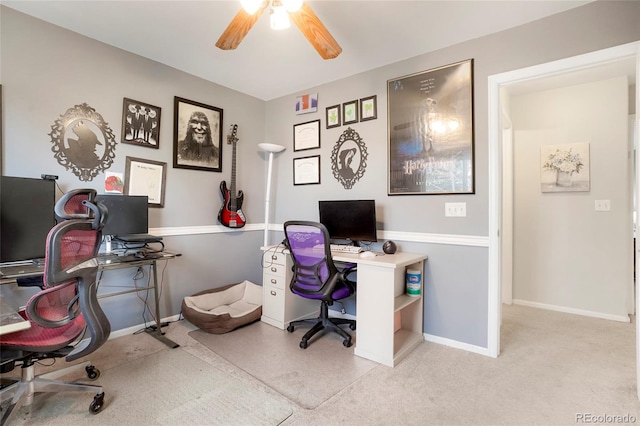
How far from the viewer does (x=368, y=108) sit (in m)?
3.01

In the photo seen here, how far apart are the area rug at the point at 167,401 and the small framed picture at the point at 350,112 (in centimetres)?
248

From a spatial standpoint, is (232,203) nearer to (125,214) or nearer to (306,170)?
(306,170)

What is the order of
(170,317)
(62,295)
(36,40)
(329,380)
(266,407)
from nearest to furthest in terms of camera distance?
(62,295) → (266,407) → (329,380) → (36,40) → (170,317)

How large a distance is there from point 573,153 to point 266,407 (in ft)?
12.8

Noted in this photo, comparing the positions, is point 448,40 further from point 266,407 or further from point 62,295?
point 62,295

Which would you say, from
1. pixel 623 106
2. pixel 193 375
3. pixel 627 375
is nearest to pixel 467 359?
pixel 627 375

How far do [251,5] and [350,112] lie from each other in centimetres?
167

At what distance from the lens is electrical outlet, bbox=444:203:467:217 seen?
250 cm

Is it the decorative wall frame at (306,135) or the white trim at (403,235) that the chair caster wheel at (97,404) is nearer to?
the white trim at (403,235)

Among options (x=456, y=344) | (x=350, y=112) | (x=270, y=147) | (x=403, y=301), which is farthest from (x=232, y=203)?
(x=456, y=344)

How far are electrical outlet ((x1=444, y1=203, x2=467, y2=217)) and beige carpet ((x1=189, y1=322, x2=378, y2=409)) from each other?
1.34 m

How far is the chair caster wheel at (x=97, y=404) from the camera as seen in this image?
163 cm

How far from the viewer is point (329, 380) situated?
6.57 feet

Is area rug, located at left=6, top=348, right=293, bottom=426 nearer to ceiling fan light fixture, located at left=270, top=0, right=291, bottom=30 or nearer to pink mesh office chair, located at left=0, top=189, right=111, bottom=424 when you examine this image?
pink mesh office chair, located at left=0, top=189, right=111, bottom=424
